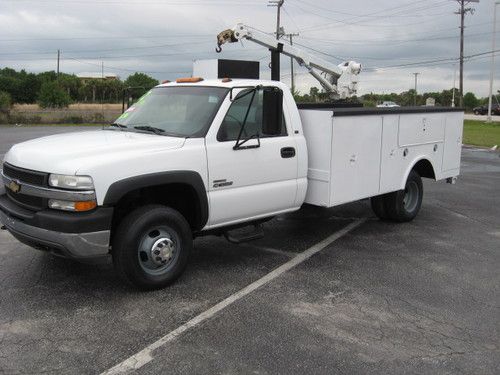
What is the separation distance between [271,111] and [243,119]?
0.32 meters

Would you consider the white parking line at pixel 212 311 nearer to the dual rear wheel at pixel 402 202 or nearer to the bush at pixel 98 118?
the dual rear wheel at pixel 402 202

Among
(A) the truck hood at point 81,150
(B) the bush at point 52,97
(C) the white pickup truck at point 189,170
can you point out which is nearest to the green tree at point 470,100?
(B) the bush at point 52,97

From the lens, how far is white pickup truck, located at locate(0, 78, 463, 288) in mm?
4664

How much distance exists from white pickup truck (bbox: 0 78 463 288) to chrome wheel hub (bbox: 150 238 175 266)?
0.01 metres

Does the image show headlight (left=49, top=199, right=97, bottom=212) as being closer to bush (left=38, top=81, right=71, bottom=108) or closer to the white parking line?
the white parking line

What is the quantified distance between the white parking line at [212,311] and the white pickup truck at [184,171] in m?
0.58

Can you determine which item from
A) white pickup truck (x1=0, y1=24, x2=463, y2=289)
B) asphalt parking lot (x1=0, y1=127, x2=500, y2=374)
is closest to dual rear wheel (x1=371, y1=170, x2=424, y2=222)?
white pickup truck (x1=0, y1=24, x2=463, y2=289)

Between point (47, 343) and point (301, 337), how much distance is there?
194 cm

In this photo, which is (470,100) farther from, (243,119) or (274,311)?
(274,311)

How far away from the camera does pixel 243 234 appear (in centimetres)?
605

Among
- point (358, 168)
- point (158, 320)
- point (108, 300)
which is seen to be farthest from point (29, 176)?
point (358, 168)

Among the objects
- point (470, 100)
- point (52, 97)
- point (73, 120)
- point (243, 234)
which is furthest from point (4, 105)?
point (470, 100)

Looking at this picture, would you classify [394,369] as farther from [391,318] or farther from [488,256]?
[488,256]

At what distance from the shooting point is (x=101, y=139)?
17.6 feet
